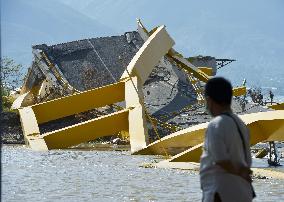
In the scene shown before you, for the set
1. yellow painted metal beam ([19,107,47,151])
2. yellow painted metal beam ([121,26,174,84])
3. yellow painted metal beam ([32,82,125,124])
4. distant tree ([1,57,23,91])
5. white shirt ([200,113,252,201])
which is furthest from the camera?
distant tree ([1,57,23,91])

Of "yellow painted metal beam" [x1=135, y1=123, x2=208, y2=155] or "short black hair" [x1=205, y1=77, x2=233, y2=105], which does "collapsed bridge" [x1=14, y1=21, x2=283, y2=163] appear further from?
"short black hair" [x1=205, y1=77, x2=233, y2=105]

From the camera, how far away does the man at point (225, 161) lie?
462 centimetres

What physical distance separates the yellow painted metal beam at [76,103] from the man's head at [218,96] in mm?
17594

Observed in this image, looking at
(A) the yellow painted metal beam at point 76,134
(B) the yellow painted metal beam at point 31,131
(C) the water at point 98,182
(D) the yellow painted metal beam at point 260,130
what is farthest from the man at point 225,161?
(B) the yellow painted metal beam at point 31,131

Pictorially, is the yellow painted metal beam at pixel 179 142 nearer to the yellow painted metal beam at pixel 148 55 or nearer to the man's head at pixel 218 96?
the yellow painted metal beam at pixel 148 55

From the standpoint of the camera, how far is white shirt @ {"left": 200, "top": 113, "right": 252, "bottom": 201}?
462cm

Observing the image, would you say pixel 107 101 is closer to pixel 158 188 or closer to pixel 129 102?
pixel 129 102

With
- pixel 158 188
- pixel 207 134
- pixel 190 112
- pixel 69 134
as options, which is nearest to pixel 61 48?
pixel 190 112

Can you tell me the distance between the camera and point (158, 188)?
11.0 metres

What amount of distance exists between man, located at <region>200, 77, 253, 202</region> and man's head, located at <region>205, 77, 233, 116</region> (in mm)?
17

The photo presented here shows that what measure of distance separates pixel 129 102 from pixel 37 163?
5.44m

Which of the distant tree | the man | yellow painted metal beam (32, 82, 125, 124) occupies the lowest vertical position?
the man

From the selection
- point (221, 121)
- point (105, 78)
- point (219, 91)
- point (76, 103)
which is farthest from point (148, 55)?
point (221, 121)

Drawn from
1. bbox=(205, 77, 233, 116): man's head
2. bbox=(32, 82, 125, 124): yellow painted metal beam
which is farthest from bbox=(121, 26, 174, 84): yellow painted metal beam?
bbox=(205, 77, 233, 116): man's head
